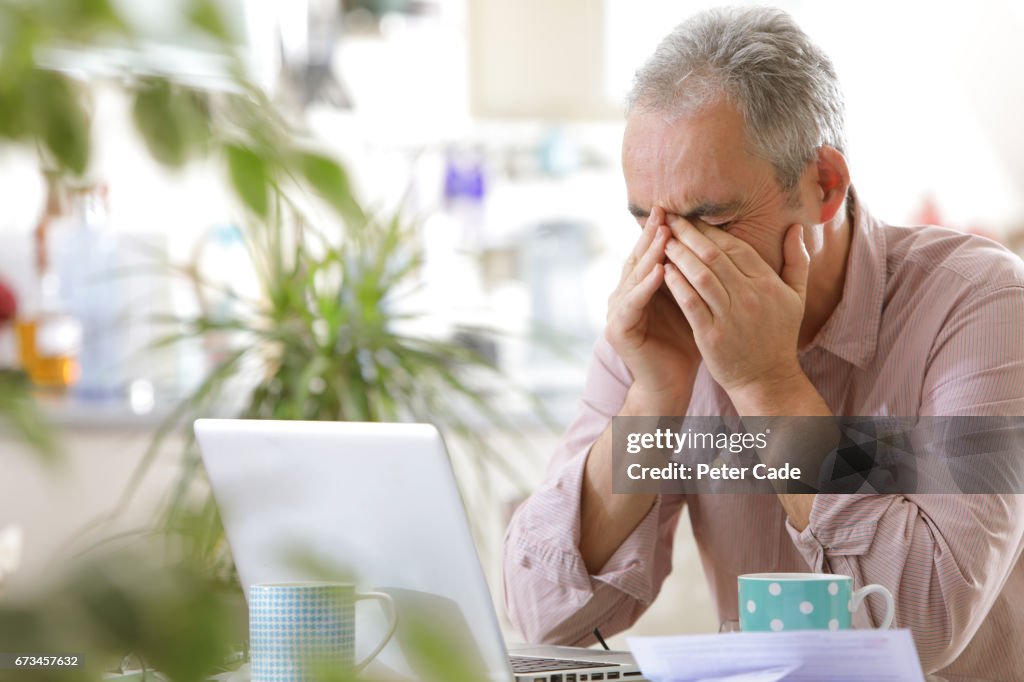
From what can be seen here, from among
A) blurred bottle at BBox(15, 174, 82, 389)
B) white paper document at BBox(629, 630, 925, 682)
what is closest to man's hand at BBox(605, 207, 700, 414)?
white paper document at BBox(629, 630, 925, 682)

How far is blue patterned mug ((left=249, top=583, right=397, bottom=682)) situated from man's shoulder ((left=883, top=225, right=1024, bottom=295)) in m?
0.79

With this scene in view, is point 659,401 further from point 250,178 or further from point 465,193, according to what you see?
point 465,193

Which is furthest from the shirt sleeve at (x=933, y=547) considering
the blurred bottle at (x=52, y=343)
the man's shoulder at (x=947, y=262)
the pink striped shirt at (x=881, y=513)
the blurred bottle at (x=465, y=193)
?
the blurred bottle at (x=465, y=193)

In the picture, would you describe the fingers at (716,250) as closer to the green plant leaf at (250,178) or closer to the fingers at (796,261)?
the fingers at (796,261)

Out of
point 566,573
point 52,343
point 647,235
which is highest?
point 647,235

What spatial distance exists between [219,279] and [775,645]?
7.33 feet

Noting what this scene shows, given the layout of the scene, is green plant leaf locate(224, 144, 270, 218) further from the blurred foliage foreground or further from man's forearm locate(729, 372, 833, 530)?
man's forearm locate(729, 372, 833, 530)

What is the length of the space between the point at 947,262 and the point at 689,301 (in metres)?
0.29

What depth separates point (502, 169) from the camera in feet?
10.6

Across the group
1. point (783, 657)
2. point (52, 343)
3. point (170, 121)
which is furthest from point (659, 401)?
point (52, 343)

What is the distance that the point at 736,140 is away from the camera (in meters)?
1.18

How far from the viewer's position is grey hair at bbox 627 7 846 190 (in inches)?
46.5

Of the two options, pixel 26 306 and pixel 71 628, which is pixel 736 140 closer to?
pixel 71 628

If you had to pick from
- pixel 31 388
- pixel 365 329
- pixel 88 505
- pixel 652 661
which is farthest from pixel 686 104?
pixel 88 505
